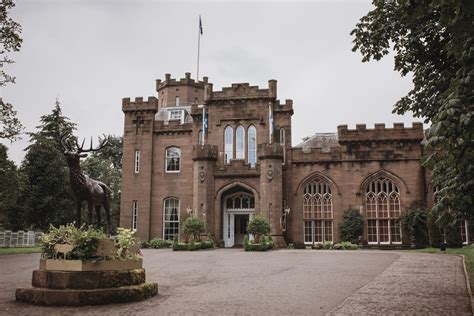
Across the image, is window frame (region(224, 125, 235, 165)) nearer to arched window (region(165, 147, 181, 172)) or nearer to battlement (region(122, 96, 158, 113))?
arched window (region(165, 147, 181, 172))

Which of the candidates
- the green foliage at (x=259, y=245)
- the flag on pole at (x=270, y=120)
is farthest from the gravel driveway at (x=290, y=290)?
the flag on pole at (x=270, y=120)

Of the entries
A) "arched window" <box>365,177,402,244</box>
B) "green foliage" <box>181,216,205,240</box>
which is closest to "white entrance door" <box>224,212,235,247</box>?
"green foliage" <box>181,216,205,240</box>

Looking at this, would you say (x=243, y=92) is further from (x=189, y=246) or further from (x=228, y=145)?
(x=189, y=246)

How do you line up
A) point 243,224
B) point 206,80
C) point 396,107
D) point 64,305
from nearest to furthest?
point 64,305
point 396,107
point 243,224
point 206,80

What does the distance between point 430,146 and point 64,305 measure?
676 centimetres

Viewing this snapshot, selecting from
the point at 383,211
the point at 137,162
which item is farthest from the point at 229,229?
the point at 383,211

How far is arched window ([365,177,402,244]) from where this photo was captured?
91.0 ft

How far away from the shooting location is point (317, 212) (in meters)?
29.1

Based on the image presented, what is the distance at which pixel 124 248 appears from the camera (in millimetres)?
9211

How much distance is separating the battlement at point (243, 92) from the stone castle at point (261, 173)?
72mm

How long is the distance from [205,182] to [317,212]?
764cm

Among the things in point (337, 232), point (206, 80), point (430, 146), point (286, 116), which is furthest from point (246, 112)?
point (430, 146)

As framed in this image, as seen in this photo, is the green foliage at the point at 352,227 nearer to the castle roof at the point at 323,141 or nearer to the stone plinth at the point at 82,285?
the castle roof at the point at 323,141

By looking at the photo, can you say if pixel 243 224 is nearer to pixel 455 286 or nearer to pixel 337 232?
pixel 337 232
